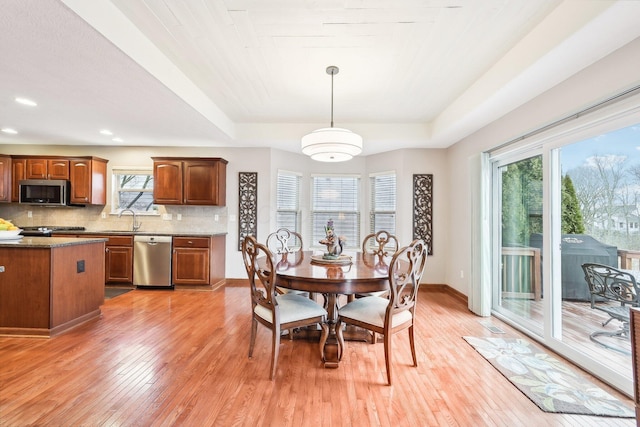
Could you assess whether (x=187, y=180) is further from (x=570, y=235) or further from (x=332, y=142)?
(x=570, y=235)

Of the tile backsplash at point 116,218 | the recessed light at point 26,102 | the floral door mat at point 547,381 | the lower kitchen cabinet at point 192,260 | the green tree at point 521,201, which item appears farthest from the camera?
the tile backsplash at point 116,218

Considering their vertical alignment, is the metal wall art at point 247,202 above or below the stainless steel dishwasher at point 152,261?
above

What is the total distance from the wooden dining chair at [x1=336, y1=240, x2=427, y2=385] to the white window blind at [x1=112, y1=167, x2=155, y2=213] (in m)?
4.43

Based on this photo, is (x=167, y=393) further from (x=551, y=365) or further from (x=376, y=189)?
(x=376, y=189)

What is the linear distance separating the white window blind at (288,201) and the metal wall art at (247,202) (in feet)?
1.32

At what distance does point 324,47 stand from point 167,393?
2.95 metres

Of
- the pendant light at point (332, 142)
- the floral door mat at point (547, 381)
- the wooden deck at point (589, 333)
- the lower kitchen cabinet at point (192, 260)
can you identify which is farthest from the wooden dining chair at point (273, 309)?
the lower kitchen cabinet at point (192, 260)

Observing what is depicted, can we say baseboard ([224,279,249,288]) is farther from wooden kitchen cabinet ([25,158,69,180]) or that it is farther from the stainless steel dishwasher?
wooden kitchen cabinet ([25,158,69,180])

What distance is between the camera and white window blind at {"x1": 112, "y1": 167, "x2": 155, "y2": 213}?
521cm

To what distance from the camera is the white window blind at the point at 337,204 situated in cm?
545

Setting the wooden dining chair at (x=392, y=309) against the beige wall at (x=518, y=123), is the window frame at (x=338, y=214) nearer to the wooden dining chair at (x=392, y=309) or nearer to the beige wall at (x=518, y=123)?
the beige wall at (x=518, y=123)

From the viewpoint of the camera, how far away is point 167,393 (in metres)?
1.97

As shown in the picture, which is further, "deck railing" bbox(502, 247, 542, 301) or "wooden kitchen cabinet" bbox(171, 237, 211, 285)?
"wooden kitchen cabinet" bbox(171, 237, 211, 285)

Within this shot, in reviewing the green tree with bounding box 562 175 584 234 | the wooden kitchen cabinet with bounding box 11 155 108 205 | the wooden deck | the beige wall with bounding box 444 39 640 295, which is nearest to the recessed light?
the wooden kitchen cabinet with bounding box 11 155 108 205
